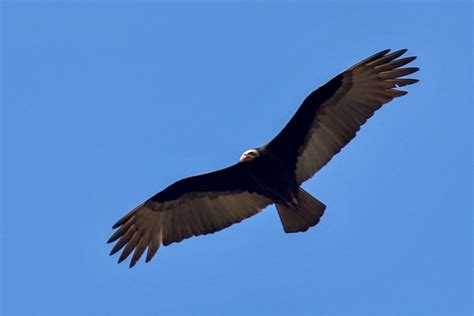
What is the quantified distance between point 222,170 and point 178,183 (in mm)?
652

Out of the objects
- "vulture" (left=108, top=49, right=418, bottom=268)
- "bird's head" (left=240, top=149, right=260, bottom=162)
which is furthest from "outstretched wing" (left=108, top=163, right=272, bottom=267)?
"bird's head" (left=240, top=149, right=260, bottom=162)

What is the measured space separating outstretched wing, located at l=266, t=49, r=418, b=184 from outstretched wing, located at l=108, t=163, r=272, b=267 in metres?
0.84

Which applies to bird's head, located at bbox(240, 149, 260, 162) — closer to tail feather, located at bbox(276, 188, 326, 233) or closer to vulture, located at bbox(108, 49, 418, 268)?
vulture, located at bbox(108, 49, 418, 268)

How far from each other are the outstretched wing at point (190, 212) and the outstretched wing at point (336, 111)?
838mm

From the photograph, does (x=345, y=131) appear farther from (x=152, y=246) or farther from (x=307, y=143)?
(x=152, y=246)

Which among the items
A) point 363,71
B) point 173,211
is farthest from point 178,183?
point 363,71

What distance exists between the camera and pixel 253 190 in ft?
58.8

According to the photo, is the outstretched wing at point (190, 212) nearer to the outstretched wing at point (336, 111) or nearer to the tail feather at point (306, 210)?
the tail feather at point (306, 210)

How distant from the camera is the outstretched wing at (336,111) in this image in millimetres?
17344

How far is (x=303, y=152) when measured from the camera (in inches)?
692

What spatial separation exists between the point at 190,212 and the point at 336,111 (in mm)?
2489

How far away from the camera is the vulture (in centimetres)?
1738

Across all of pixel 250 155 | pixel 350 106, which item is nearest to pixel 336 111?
pixel 350 106

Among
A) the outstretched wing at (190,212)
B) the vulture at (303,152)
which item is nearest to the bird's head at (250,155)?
the vulture at (303,152)
